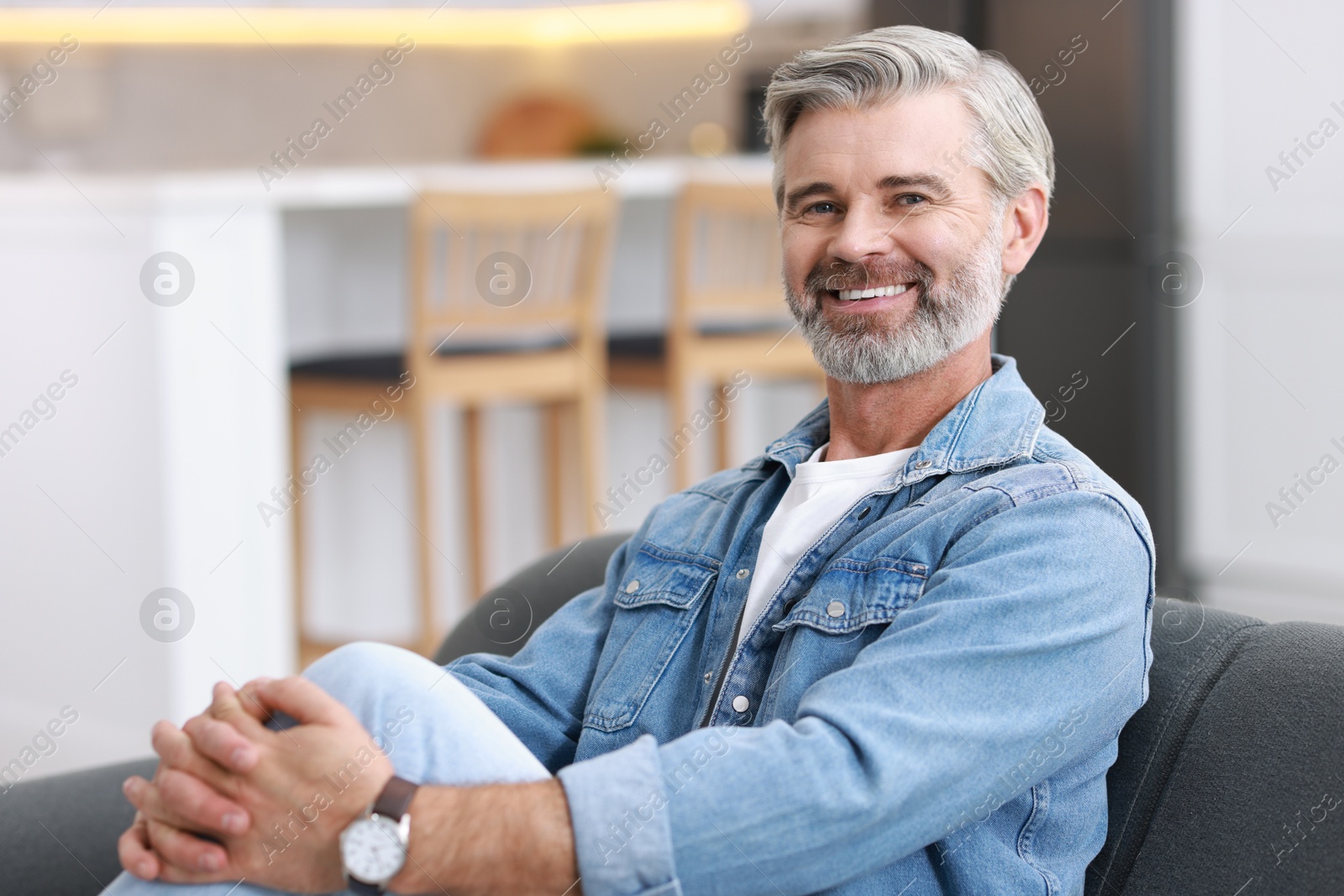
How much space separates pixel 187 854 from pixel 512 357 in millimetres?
1748

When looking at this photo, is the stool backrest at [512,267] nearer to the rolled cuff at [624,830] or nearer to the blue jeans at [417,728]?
the blue jeans at [417,728]

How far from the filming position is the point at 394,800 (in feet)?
3.03

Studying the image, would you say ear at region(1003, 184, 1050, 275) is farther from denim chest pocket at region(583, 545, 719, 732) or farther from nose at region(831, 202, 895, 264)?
denim chest pocket at region(583, 545, 719, 732)

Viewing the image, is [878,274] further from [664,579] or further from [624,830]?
[624,830]

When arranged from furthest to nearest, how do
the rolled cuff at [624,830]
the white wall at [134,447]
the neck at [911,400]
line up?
the white wall at [134,447], the neck at [911,400], the rolled cuff at [624,830]

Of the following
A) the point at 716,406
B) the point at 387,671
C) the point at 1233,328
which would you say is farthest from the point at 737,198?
the point at 387,671

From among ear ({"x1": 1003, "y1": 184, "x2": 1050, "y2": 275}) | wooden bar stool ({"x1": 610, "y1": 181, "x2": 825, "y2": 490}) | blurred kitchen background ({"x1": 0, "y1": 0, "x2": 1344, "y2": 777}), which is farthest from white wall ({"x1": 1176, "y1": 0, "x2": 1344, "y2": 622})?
ear ({"x1": 1003, "y1": 184, "x2": 1050, "y2": 275})

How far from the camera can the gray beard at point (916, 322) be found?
1164 millimetres

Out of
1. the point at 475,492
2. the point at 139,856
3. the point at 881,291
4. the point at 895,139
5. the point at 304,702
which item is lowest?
the point at 475,492

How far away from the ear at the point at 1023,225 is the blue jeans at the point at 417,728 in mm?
573

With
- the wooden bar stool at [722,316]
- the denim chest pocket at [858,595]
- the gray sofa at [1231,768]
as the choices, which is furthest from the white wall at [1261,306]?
the denim chest pocket at [858,595]

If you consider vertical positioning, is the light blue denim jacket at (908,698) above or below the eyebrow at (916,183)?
below

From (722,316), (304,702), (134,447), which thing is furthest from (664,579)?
(722,316)

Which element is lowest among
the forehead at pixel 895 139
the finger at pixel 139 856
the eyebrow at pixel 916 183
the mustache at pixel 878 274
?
the finger at pixel 139 856
